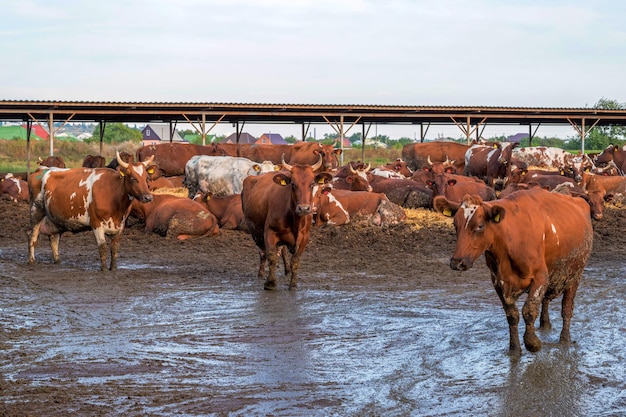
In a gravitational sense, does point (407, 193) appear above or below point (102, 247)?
above

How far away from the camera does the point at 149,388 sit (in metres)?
5.94

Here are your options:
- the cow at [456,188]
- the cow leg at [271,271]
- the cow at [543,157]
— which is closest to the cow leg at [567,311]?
the cow leg at [271,271]

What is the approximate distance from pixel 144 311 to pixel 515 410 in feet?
14.8

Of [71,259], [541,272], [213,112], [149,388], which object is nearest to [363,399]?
[149,388]

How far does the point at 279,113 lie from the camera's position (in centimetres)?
2966

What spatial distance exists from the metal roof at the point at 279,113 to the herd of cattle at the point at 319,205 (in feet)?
10.0

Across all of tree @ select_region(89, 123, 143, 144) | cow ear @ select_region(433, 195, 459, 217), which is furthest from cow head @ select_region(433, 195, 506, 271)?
tree @ select_region(89, 123, 143, 144)

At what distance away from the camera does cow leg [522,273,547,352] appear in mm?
6746

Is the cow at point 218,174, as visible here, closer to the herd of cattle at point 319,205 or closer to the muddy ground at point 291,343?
the herd of cattle at point 319,205

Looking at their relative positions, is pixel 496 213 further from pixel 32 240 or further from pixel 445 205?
pixel 32 240

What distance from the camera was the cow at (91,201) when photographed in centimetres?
1189

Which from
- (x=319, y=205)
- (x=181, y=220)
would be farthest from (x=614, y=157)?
(x=181, y=220)

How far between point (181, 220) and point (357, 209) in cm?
338

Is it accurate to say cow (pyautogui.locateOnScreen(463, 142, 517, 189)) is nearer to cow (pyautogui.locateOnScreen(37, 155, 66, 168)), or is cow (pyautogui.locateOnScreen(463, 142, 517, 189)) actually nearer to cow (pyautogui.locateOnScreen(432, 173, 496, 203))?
cow (pyautogui.locateOnScreen(432, 173, 496, 203))
